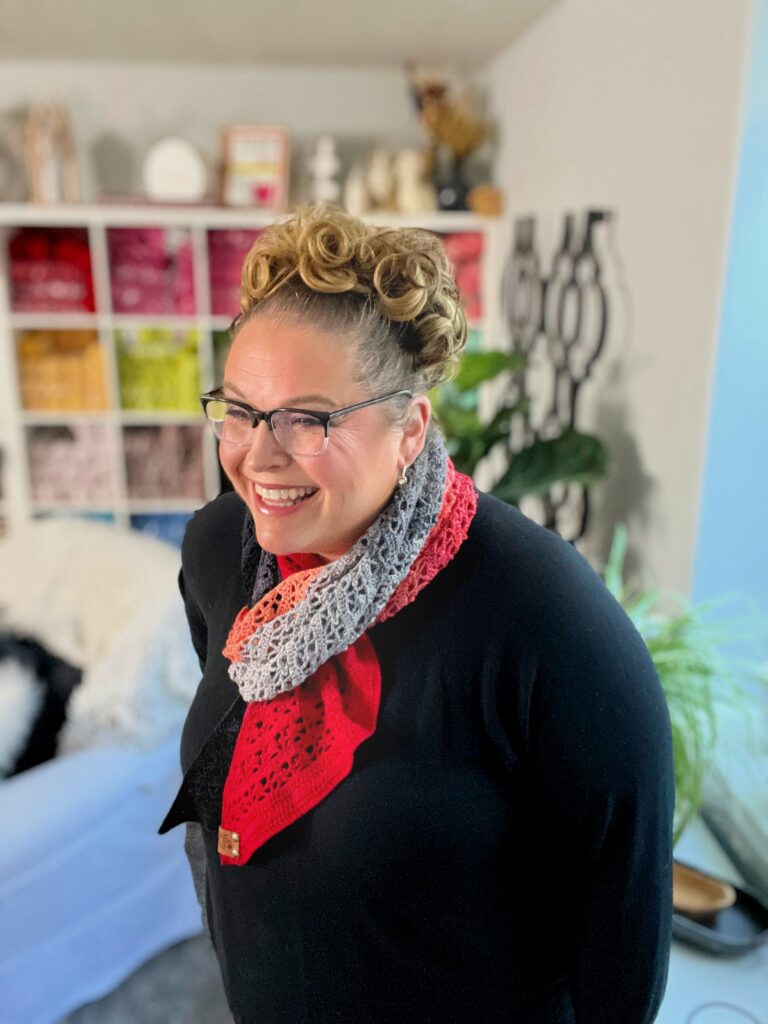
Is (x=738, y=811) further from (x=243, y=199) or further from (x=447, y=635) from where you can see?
(x=243, y=199)

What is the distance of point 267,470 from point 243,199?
101 inches

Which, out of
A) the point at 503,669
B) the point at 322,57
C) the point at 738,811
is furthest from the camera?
the point at 322,57

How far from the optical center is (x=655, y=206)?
1562 mm

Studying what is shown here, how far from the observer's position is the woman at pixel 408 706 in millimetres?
699

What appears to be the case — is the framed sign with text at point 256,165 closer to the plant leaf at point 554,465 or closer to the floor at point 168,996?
the plant leaf at point 554,465

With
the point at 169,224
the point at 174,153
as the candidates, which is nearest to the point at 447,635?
the point at 169,224

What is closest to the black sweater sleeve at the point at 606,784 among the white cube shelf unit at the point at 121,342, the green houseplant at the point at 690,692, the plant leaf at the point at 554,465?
the green houseplant at the point at 690,692

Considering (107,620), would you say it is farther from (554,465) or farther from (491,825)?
(491,825)

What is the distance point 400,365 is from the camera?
0.72 metres

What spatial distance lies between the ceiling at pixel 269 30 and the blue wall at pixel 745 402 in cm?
99

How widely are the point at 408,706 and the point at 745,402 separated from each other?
0.98 meters

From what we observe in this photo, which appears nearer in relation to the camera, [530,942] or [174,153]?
[530,942]

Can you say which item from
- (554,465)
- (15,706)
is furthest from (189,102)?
(15,706)

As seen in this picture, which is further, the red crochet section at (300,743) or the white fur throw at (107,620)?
the white fur throw at (107,620)
